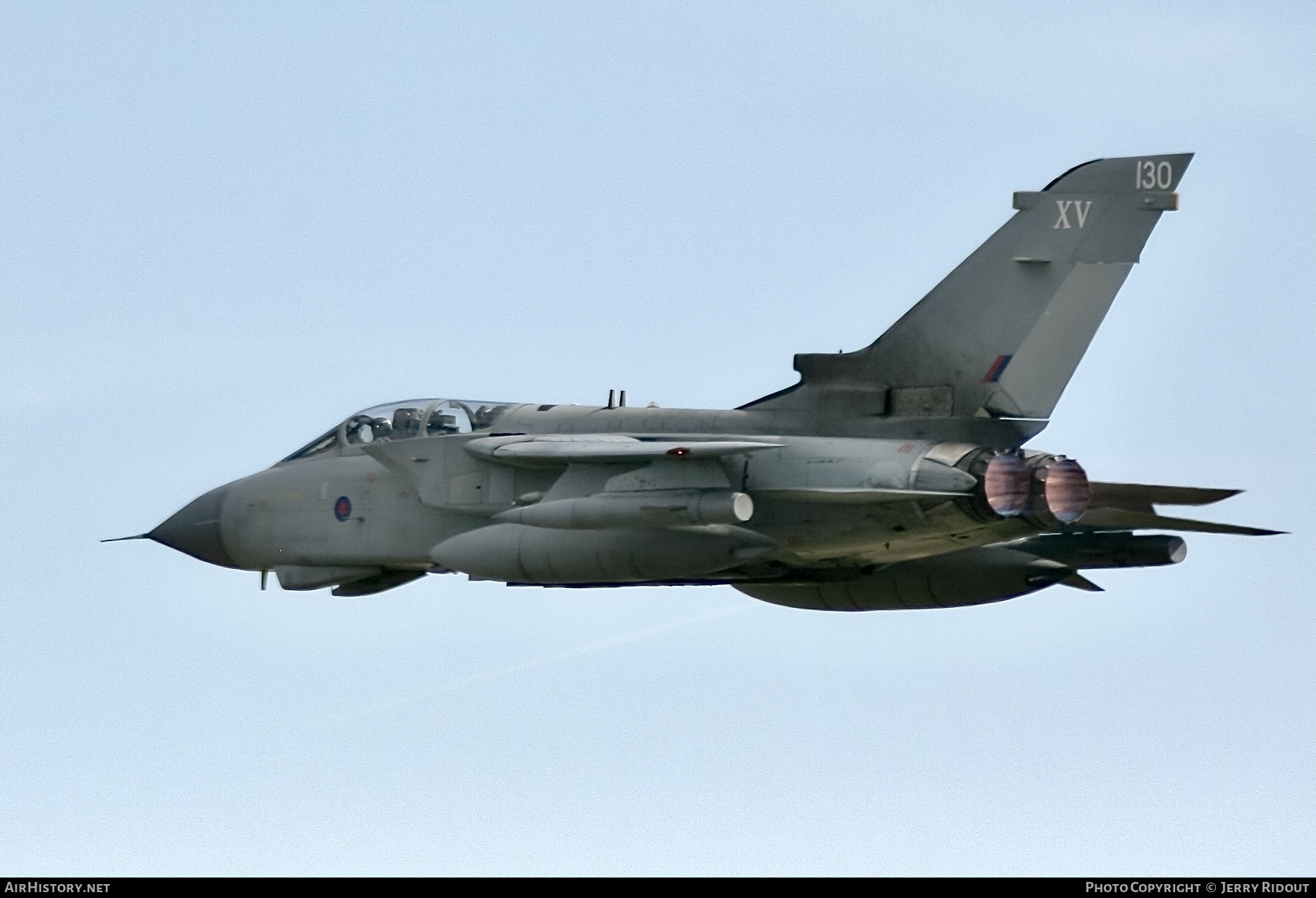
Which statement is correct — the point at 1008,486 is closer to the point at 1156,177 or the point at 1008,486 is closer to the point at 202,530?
the point at 1156,177

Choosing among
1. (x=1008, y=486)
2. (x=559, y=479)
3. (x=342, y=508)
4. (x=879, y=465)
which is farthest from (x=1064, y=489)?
(x=342, y=508)

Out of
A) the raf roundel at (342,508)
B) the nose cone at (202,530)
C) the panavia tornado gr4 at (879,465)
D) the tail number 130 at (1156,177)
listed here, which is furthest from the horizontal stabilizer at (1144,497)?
the nose cone at (202,530)

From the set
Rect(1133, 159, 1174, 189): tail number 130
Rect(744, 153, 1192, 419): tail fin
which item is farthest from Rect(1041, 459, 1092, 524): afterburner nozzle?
Rect(1133, 159, 1174, 189): tail number 130

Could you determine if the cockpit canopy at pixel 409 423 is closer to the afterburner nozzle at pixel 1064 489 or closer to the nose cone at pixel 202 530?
the nose cone at pixel 202 530

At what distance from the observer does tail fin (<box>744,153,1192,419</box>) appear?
2245 cm

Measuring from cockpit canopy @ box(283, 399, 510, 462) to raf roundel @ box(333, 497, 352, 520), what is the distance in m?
0.65

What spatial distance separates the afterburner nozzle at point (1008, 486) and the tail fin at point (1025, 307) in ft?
3.46

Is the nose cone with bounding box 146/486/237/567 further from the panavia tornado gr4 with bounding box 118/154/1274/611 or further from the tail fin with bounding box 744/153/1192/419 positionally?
the tail fin with bounding box 744/153/1192/419

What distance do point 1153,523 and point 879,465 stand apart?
2819 mm

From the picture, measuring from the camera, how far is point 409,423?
25375 mm

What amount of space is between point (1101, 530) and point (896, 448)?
11.1 ft

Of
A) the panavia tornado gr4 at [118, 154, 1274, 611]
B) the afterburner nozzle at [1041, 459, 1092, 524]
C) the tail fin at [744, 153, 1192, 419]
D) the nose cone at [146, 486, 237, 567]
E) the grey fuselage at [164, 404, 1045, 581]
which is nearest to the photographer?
the afterburner nozzle at [1041, 459, 1092, 524]

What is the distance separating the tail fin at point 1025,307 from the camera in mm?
22453
